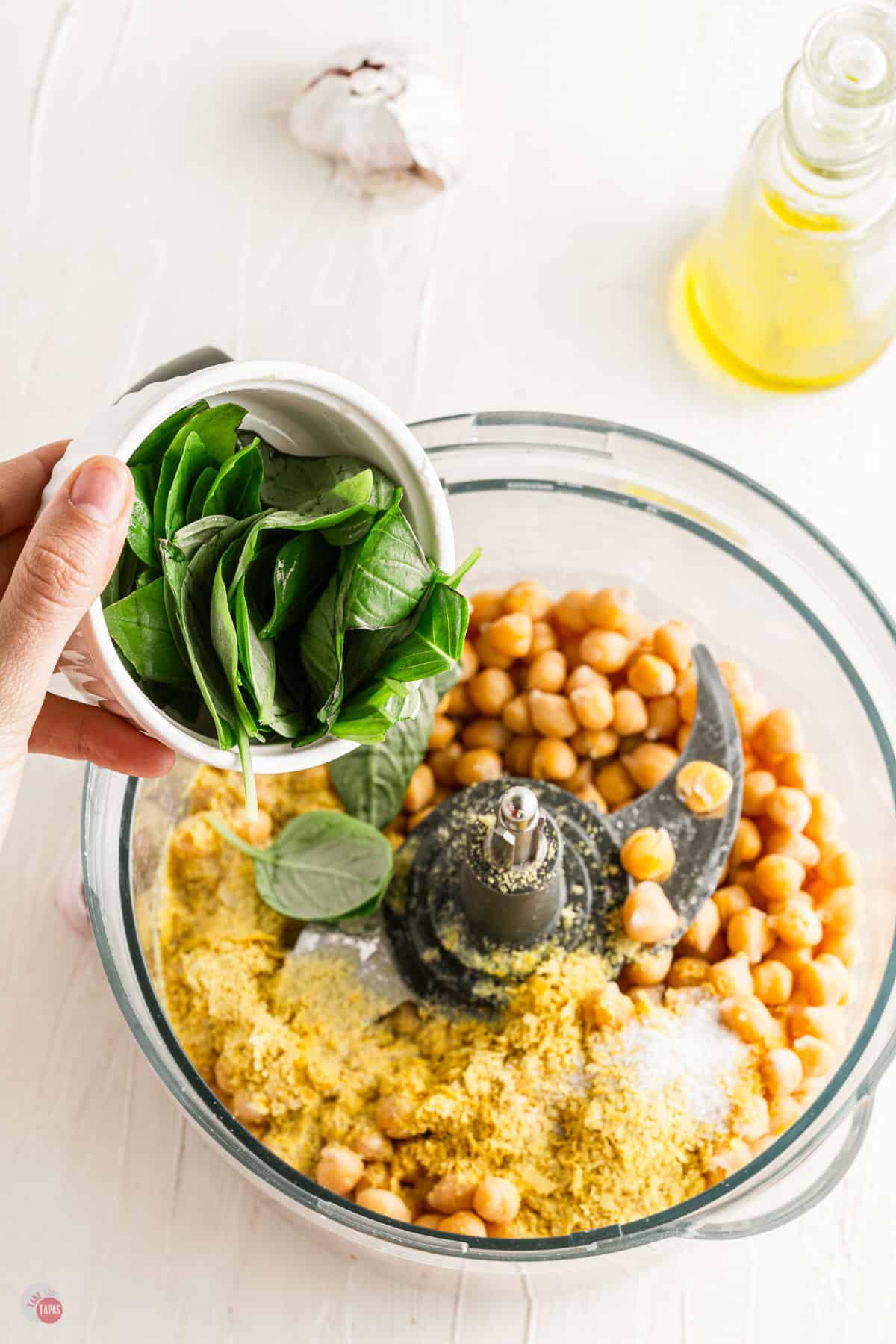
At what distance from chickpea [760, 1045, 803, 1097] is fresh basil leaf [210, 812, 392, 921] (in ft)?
1.10

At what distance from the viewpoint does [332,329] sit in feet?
4.12

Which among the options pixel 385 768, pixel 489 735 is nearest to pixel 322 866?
pixel 385 768

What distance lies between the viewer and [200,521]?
74 centimetres

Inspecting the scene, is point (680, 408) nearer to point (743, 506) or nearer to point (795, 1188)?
point (743, 506)

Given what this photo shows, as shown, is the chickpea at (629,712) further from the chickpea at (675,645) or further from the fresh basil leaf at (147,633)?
the fresh basil leaf at (147,633)

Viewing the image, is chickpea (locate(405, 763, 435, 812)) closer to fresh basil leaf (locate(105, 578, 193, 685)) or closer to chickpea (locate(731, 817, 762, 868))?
chickpea (locate(731, 817, 762, 868))

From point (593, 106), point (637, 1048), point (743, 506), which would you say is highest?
point (593, 106)

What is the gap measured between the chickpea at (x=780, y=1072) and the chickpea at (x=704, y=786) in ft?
0.66

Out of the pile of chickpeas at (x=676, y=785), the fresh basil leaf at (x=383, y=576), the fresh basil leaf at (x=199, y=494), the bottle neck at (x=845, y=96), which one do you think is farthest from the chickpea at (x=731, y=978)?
the bottle neck at (x=845, y=96)

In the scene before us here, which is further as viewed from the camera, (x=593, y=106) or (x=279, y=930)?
(x=593, y=106)

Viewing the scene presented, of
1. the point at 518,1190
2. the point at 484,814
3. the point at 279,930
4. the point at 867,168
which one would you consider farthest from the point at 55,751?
the point at 867,168

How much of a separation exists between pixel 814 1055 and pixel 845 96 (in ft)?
2.50

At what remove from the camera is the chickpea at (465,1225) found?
91cm

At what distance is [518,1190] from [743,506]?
610 millimetres
